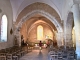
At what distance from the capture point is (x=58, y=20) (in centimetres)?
1738

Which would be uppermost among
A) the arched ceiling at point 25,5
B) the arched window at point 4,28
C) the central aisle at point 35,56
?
the arched ceiling at point 25,5

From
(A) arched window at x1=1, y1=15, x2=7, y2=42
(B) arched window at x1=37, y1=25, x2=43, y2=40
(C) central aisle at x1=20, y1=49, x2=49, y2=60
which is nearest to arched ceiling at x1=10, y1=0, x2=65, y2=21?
(A) arched window at x1=1, y1=15, x2=7, y2=42

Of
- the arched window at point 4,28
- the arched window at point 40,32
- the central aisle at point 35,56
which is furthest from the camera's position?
the arched window at point 40,32

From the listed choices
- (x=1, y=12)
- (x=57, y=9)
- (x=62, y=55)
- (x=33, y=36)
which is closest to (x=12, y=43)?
(x=1, y=12)

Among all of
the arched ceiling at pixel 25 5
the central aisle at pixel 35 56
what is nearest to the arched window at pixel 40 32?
the arched ceiling at pixel 25 5

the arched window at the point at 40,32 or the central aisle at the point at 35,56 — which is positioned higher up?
the arched window at the point at 40,32

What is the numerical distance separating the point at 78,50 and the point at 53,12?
894 cm

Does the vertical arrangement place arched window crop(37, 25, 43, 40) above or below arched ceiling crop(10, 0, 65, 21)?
below

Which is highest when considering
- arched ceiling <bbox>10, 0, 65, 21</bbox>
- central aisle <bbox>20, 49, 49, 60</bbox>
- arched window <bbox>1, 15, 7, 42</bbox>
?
arched ceiling <bbox>10, 0, 65, 21</bbox>

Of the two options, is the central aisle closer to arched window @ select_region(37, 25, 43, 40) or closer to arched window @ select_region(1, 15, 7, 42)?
arched window @ select_region(1, 15, 7, 42)

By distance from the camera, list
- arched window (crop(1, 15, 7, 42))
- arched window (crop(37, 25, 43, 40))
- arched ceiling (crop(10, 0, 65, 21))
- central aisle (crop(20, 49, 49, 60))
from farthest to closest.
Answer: arched window (crop(37, 25, 43, 40)) → arched ceiling (crop(10, 0, 65, 21)) → arched window (crop(1, 15, 7, 42)) → central aisle (crop(20, 49, 49, 60))

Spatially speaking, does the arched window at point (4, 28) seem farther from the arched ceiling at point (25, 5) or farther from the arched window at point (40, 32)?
the arched window at point (40, 32)

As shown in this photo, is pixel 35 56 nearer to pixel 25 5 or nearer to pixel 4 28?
pixel 4 28

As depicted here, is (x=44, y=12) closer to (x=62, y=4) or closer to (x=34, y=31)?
(x=62, y=4)
